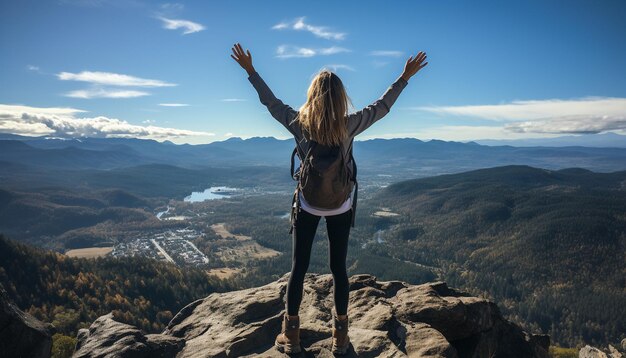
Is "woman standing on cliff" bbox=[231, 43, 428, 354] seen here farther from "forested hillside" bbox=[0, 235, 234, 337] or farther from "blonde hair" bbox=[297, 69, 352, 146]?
"forested hillside" bbox=[0, 235, 234, 337]

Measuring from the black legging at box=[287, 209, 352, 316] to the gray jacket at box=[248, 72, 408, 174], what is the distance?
1.06 m

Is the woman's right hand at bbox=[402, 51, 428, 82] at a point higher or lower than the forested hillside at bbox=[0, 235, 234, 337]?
higher

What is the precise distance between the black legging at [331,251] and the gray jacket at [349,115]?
1.06m

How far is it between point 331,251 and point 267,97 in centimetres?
297

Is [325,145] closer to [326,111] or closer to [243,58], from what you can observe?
[326,111]

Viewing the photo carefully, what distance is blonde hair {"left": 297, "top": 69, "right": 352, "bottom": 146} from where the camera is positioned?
5.61 m

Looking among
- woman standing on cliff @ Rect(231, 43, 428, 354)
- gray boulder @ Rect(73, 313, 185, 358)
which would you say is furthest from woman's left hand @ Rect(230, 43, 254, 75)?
gray boulder @ Rect(73, 313, 185, 358)

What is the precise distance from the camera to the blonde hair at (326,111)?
5613 mm

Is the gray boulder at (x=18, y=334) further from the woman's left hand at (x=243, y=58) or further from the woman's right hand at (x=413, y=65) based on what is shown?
the woman's right hand at (x=413, y=65)

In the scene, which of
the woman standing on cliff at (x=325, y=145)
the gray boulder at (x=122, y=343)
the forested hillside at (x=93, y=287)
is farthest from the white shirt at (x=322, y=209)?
the forested hillside at (x=93, y=287)

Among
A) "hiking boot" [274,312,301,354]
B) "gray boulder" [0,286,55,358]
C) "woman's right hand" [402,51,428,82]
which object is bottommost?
"gray boulder" [0,286,55,358]

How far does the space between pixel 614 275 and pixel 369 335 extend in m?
158

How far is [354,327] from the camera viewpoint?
9180mm

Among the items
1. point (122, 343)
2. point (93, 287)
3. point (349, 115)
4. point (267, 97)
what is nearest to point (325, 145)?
point (349, 115)
